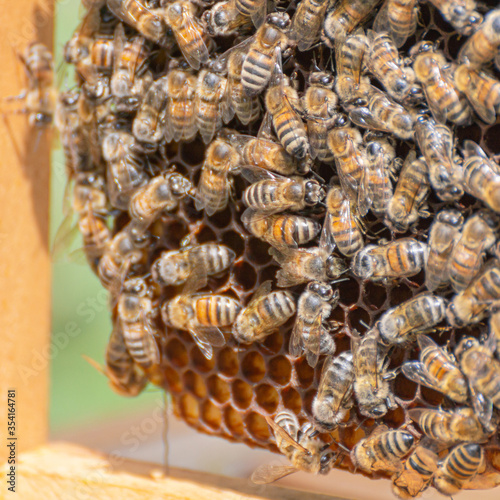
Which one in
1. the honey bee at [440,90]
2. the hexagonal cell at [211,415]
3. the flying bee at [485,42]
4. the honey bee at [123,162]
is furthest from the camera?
the hexagonal cell at [211,415]

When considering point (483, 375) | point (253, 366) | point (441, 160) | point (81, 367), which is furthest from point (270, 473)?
point (81, 367)

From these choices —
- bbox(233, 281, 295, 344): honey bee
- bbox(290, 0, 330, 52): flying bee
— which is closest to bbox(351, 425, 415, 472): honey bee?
bbox(233, 281, 295, 344): honey bee

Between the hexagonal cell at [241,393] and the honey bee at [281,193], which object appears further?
the hexagonal cell at [241,393]

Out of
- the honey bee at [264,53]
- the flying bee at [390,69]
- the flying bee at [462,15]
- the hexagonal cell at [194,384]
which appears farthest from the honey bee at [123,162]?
the flying bee at [462,15]

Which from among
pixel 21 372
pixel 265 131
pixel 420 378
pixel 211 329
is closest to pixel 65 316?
pixel 21 372

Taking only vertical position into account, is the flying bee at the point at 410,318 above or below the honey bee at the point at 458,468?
above

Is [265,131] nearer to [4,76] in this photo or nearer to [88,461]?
[4,76]

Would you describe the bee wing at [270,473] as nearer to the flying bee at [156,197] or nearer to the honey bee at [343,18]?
the flying bee at [156,197]
